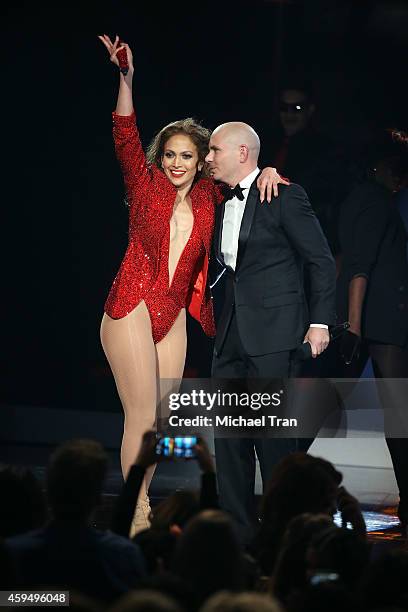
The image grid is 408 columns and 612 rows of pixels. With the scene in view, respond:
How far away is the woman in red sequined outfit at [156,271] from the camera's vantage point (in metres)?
5.33

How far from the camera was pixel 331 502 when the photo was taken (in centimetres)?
373

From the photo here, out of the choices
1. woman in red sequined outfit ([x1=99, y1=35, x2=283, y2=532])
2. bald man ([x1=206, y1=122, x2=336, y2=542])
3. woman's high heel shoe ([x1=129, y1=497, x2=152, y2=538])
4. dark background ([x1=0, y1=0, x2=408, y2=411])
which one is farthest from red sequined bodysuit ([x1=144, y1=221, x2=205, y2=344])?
dark background ([x1=0, y1=0, x2=408, y2=411])

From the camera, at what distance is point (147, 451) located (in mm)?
3633

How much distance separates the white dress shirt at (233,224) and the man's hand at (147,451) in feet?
5.67

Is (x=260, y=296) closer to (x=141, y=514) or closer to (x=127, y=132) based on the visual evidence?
(x=127, y=132)

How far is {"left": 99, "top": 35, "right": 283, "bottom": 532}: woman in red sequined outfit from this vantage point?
5328 millimetres

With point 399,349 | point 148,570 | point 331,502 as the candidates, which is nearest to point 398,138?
point 399,349

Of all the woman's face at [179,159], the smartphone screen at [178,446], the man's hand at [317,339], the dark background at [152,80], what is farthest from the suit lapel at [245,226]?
the dark background at [152,80]

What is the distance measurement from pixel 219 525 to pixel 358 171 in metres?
4.53

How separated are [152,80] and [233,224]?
2.24 metres

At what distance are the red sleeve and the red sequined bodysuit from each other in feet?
0.78

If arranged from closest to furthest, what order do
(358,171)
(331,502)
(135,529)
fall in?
(331,502) → (135,529) → (358,171)

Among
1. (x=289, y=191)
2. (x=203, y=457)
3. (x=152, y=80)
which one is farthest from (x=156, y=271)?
(x=152, y=80)

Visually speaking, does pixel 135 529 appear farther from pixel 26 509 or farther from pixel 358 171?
pixel 358 171
